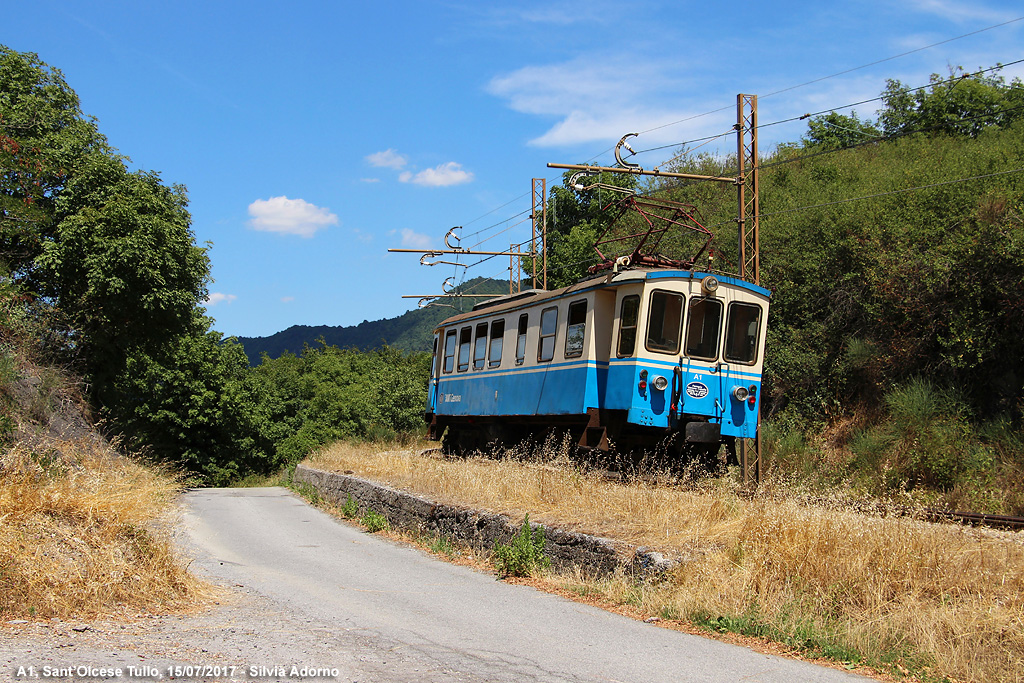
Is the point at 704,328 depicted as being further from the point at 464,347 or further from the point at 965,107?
the point at 965,107

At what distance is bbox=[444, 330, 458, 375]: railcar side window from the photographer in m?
20.4

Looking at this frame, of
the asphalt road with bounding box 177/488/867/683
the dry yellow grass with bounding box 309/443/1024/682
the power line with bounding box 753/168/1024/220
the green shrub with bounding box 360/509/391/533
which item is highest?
the power line with bounding box 753/168/1024/220

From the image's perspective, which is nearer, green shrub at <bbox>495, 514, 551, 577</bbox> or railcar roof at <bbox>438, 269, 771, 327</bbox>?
green shrub at <bbox>495, 514, 551, 577</bbox>

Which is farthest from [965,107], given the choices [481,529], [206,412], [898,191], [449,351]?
[206,412]

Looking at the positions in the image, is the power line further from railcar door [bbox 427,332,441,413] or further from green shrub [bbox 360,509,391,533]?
green shrub [bbox 360,509,391,533]

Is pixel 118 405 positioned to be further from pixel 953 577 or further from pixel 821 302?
pixel 953 577

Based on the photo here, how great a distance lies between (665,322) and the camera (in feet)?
44.7

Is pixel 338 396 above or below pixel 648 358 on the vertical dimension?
below

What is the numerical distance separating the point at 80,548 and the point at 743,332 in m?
10.8

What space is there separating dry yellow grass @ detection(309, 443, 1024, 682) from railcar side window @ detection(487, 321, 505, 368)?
852cm

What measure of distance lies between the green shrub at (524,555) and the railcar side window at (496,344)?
8.17 m

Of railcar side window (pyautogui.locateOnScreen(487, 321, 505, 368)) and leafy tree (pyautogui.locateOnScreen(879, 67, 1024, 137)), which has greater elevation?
leafy tree (pyautogui.locateOnScreen(879, 67, 1024, 137))

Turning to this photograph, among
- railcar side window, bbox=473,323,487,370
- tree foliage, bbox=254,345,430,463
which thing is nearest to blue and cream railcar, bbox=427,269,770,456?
railcar side window, bbox=473,323,487,370

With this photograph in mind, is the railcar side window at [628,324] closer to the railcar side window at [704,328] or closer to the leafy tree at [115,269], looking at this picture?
the railcar side window at [704,328]
